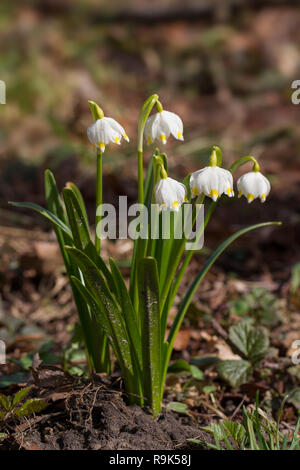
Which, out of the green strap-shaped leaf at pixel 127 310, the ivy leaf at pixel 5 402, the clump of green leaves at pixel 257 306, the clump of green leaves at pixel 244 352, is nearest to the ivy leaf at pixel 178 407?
the clump of green leaves at pixel 244 352

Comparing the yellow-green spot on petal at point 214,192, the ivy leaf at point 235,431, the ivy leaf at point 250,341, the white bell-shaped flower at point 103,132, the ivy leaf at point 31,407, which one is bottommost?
the ivy leaf at point 235,431

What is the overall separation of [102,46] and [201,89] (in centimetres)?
173

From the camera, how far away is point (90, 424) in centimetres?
139

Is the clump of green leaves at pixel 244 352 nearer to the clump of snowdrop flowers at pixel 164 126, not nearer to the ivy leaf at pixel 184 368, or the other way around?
the ivy leaf at pixel 184 368

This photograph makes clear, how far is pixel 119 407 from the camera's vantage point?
1462 mm

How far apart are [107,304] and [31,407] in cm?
34

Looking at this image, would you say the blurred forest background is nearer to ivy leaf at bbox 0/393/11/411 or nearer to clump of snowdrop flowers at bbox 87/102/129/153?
ivy leaf at bbox 0/393/11/411

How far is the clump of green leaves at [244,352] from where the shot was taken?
68.9 inches

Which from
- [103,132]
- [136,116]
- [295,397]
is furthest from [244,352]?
[136,116]

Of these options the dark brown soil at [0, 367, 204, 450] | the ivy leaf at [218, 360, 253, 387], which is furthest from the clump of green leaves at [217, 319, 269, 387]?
the dark brown soil at [0, 367, 204, 450]

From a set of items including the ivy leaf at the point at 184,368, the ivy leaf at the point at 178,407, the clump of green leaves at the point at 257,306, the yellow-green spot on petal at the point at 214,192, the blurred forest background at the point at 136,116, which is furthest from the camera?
the blurred forest background at the point at 136,116

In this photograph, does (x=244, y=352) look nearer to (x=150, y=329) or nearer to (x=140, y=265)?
(x=150, y=329)

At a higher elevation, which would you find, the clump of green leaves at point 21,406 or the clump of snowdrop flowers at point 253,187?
the clump of snowdrop flowers at point 253,187

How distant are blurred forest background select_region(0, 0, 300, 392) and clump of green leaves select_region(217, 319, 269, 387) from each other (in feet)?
0.55
